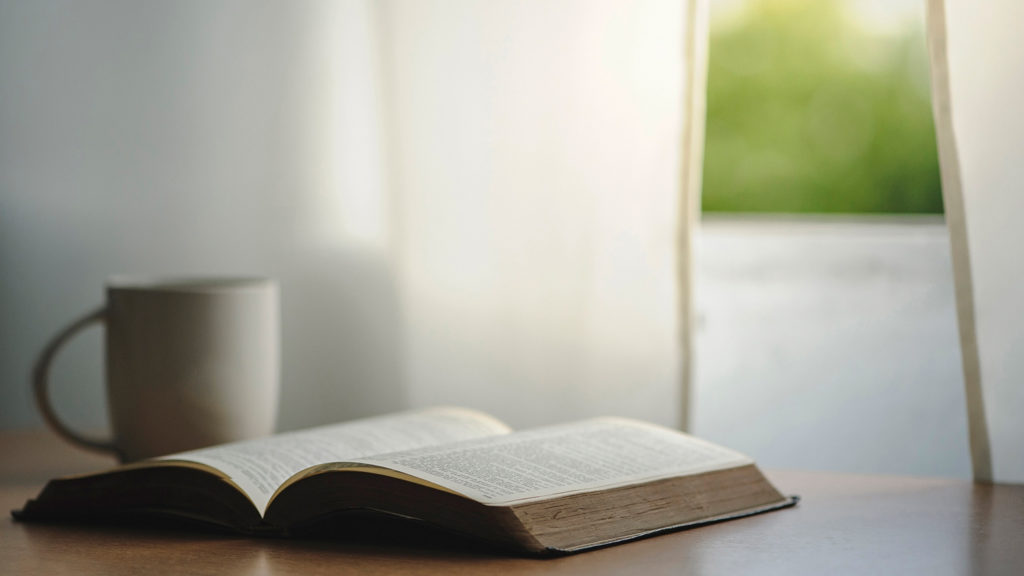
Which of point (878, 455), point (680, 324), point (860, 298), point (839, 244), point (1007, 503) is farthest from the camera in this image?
point (839, 244)

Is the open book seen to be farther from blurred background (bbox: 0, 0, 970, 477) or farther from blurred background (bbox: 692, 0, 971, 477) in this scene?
blurred background (bbox: 692, 0, 971, 477)

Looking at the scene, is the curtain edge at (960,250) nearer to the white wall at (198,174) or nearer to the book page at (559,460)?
the book page at (559,460)

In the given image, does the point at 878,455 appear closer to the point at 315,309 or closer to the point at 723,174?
the point at 315,309

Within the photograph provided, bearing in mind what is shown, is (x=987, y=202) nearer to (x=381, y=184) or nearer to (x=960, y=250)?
(x=960, y=250)

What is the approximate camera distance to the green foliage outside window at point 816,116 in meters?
3.96

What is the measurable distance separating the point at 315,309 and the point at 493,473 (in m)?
0.62

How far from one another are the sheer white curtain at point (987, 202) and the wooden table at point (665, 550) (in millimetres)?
93

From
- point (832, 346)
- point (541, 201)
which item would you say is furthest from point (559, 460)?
point (832, 346)

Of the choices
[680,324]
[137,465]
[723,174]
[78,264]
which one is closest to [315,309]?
[78,264]

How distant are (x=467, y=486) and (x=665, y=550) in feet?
0.37

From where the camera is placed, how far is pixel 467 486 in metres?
0.55

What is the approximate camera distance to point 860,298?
1.49 m

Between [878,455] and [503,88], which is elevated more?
[503,88]

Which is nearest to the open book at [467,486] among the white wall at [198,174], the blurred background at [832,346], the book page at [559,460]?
the book page at [559,460]
